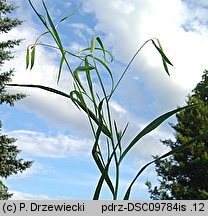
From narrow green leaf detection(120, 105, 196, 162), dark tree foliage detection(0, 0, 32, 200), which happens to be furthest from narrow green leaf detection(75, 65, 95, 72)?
dark tree foliage detection(0, 0, 32, 200)

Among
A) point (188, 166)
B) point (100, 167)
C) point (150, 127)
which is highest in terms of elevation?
point (188, 166)

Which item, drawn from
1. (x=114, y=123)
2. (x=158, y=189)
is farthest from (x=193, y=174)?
(x=114, y=123)

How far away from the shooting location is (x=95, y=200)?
4.50ft

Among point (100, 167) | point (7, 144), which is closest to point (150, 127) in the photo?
point (100, 167)

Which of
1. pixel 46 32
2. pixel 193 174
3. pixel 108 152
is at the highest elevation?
pixel 193 174

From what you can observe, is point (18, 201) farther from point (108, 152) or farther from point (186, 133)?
point (186, 133)

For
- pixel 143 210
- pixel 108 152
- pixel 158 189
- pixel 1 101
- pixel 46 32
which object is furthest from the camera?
pixel 158 189

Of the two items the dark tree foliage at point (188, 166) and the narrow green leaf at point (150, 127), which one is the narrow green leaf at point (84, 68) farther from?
the dark tree foliage at point (188, 166)

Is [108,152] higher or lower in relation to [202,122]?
lower

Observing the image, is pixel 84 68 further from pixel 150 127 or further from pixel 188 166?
pixel 188 166

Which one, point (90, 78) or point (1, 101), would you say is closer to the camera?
point (90, 78)

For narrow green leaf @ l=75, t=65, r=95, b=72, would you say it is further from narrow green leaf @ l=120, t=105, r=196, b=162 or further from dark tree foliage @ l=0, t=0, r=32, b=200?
dark tree foliage @ l=0, t=0, r=32, b=200

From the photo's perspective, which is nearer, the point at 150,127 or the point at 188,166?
the point at 150,127

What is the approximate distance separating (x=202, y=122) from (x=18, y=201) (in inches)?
460
